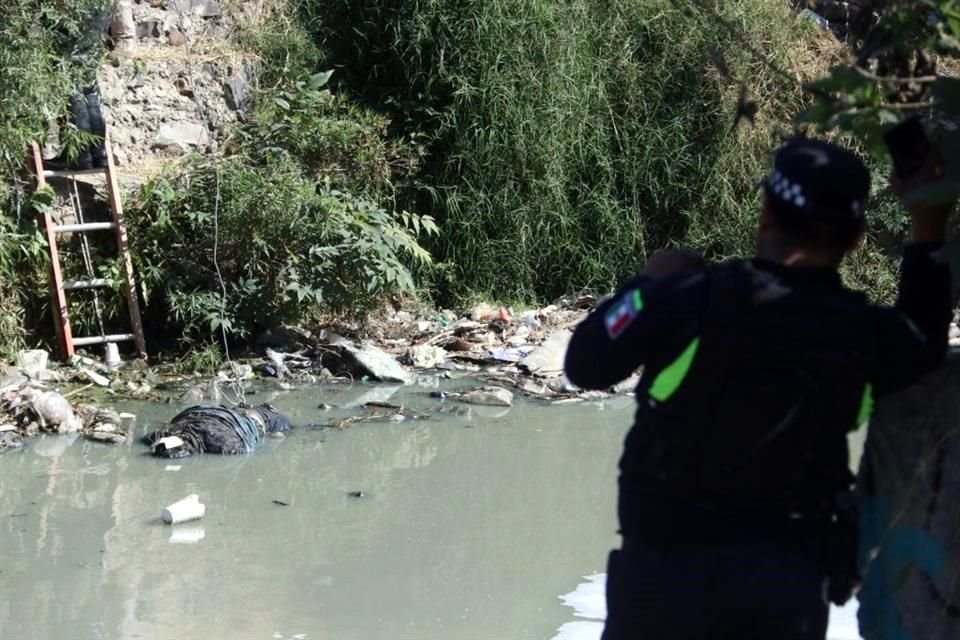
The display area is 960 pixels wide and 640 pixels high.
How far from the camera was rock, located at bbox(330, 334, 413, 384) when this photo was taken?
24.5 feet

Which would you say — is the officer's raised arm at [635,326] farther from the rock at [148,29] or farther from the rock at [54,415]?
the rock at [148,29]

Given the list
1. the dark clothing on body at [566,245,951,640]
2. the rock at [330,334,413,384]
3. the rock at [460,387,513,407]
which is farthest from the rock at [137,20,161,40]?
the dark clothing on body at [566,245,951,640]

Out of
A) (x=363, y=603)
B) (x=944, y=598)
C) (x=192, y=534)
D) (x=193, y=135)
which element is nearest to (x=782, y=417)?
(x=944, y=598)

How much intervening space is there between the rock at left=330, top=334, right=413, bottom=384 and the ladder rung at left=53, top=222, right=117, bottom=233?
1.58 metres

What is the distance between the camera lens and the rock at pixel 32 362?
724cm

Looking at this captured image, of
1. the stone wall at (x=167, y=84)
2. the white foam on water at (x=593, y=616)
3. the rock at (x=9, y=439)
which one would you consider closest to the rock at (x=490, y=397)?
the rock at (x=9, y=439)

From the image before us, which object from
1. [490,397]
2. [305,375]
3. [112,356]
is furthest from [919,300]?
[112,356]

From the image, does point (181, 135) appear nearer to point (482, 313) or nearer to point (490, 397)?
point (482, 313)

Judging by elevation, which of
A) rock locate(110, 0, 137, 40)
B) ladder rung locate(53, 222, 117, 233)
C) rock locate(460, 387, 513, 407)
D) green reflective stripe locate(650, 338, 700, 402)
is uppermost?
rock locate(110, 0, 137, 40)

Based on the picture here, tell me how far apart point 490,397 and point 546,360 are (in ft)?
2.48

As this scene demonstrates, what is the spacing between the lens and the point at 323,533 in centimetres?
485

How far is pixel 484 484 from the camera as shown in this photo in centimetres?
548

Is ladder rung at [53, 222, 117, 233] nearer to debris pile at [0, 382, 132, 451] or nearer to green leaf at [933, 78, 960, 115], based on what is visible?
debris pile at [0, 382, 132, 451]

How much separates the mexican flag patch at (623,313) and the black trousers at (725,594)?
0.33 m
